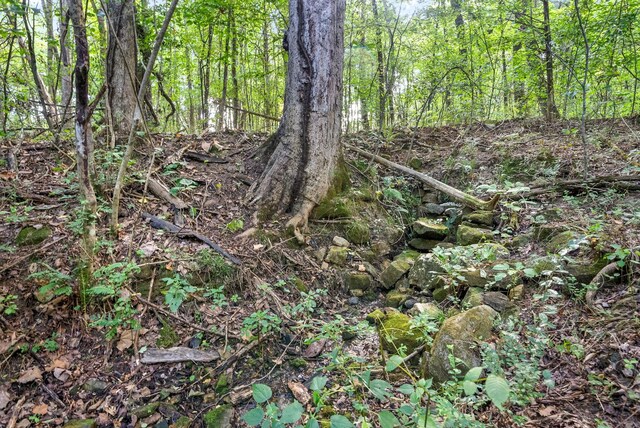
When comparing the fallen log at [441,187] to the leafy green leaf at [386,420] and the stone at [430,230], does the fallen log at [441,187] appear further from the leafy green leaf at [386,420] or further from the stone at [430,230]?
the leafy green leaf at [386,420]

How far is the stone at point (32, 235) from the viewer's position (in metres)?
3.17

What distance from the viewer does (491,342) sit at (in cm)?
245

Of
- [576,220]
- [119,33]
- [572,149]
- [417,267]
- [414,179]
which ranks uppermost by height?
[119,33]

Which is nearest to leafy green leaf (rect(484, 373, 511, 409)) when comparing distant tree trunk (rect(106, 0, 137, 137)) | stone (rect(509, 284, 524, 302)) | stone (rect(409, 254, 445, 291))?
stone (rect(509, 284, 524, 302))

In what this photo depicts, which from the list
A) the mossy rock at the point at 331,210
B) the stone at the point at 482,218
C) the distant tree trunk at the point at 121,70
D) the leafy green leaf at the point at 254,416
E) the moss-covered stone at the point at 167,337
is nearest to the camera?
the leafy green leaf at the point at 254,416

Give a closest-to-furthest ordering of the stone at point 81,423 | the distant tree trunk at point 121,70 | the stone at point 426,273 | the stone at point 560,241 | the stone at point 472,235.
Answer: the stone at point 81,423 < the stone at point 560,241 < the stone at point 426,273 < the stone at point 472,235 < the distant tree trunk at point 121,70

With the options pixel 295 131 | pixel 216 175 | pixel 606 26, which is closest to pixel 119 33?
pixel 216 175

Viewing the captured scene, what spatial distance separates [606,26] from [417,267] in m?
5.17

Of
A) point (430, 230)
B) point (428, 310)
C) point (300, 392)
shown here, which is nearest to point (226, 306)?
point (300, 392)

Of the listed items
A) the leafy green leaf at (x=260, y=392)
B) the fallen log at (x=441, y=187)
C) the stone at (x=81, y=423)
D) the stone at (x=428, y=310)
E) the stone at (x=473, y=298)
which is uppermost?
the fallen log at (x=441, y=187)

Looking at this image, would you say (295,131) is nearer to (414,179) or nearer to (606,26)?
(414,179)

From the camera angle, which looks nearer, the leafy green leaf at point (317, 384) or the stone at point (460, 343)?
the leafy green leaf at point (317, 384)

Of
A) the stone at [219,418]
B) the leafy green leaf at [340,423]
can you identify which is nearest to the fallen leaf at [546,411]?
the leafy green leaf at [340,423]

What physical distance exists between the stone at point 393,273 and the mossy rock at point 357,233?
58cm
